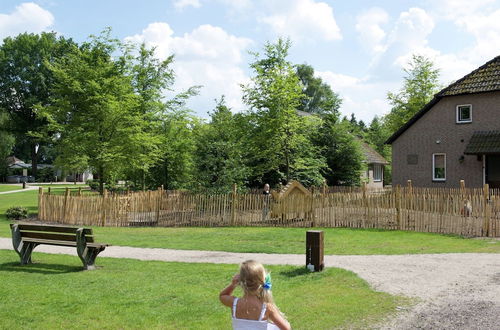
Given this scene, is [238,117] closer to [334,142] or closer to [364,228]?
[334,142]

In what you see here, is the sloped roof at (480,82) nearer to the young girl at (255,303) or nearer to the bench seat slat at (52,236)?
the bench seat slat at (52,236)

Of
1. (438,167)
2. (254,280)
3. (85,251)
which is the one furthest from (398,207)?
(254,280)

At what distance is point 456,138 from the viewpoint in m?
26.8

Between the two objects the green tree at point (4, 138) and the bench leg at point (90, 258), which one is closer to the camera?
the bench leg at point (90, 258)

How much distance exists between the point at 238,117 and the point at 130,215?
28.8ft

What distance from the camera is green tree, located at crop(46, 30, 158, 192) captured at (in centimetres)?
2473

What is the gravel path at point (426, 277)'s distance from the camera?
253 inches

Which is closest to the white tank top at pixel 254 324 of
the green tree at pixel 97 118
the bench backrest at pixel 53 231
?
the bench backrest at pixel 53 231

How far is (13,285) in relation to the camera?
8453 mm

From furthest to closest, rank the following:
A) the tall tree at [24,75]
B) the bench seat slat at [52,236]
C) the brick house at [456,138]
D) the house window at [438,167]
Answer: the tall tree at [24,75] < the house window at [438,167] < the brick house at [456,138] < the bench seat slat at [52,236]

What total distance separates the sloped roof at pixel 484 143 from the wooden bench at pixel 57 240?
2116 cm

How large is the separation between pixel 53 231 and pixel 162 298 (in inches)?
173

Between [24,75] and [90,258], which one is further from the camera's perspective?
[24,75]

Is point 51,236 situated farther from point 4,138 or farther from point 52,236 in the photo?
point 4,138
